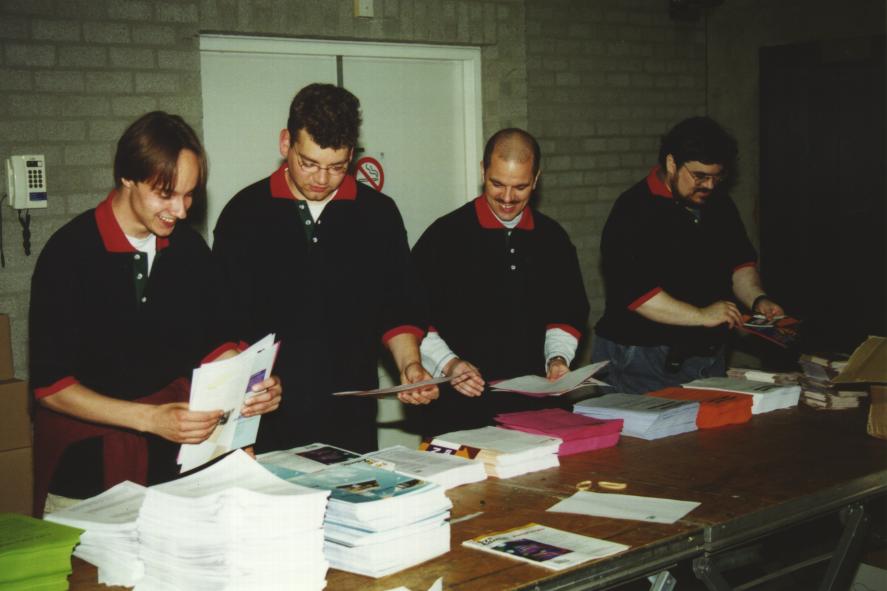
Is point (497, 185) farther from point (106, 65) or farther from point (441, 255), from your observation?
point (106, 65)

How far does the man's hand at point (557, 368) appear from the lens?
3367mm

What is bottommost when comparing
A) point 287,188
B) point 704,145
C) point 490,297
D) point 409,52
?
point 490,297

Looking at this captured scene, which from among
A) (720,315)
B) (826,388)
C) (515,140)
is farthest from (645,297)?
(515,140)

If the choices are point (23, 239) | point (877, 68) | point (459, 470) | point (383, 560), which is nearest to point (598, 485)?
point (459, 470)

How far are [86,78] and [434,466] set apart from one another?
2432mm

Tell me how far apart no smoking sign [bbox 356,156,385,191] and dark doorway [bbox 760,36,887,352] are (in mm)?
2608

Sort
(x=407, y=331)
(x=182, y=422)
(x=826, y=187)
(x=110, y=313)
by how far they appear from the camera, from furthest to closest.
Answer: (x=826, y=187) → (x=407, y=331) → (x=110, y=313) → (x=182, y=422)

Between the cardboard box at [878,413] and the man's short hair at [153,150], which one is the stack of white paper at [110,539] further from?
the cardboard box at [878,413]

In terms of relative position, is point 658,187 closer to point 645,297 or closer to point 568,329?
point 645,297

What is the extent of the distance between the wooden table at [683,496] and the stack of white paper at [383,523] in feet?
0.10

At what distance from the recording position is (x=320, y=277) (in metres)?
3.16

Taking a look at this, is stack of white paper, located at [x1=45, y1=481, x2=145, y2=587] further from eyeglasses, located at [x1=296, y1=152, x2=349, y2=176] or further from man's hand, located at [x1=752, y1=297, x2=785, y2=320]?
man's hand, located at [x1=752, y1=297, x2=785, y2=320]

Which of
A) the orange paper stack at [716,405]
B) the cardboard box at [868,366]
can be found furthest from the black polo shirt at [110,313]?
the cardboard box at [868,366]

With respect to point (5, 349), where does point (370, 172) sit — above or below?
above
